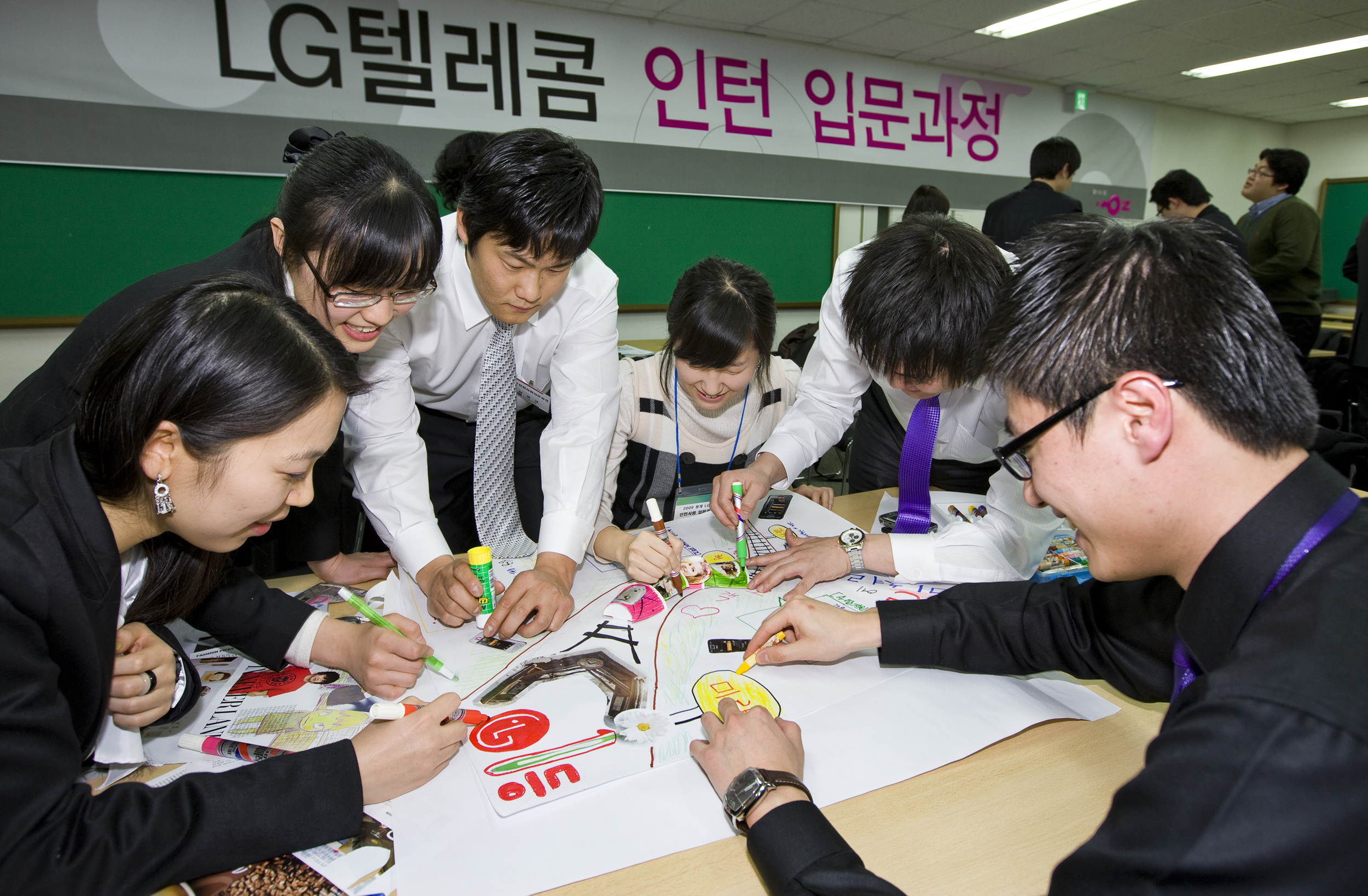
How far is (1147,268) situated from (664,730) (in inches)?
28.7

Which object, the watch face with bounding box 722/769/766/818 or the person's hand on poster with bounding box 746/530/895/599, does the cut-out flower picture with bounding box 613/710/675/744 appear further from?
the person's hand on poster with bounding box 746/530/895/599

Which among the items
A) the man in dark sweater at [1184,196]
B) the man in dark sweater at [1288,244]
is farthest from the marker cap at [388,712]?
the man in dark sweater at [1288,244]

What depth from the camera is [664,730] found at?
0.92 meters

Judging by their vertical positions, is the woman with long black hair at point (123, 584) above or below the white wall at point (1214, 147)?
below

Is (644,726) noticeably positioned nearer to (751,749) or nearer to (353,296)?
(751,749)

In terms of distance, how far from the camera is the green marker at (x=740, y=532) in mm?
1383

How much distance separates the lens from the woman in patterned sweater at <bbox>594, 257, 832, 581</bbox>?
1807 mm

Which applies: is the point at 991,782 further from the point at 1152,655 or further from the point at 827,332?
the point at 827,332

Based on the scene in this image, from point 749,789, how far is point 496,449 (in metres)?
1.13

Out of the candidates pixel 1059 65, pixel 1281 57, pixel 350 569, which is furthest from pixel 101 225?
pixel 1281 57

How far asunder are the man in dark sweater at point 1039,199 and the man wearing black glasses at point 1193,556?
402 cm

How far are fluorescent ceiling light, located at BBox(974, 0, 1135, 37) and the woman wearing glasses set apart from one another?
5158 mm

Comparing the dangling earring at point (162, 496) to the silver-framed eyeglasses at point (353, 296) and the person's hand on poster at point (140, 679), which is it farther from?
the silver-framed eyeglasses at point (353, 296)

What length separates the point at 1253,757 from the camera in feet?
1.57
